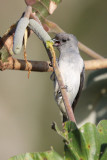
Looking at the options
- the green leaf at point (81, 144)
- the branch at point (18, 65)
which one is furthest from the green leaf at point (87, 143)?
the branch at point (18, 65)

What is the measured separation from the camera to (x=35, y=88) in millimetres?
4203

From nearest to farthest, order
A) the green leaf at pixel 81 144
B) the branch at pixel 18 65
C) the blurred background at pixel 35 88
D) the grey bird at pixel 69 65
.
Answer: the green leaf at pixel 81 144 < the branch at pixel 18 65 < the grey bird at pixel 69 65 < the blurred background at pixel 35 88

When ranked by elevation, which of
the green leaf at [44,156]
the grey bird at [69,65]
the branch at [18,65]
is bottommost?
the green leaf at [44,156]

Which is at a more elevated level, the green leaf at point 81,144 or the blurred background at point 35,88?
the blurred background at point 35,88

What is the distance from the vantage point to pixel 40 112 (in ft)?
13.9

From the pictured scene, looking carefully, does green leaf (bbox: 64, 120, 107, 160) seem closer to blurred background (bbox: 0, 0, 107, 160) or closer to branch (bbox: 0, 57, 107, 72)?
branch (bbox: 0, 57, 107, 72)

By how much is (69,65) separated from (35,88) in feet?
6.32

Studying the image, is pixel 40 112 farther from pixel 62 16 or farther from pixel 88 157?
pixel 88 157

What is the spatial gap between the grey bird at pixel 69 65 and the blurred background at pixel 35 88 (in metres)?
1.49

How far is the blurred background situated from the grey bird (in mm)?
1487

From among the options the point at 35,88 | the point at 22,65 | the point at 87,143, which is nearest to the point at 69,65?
the point at 22,65

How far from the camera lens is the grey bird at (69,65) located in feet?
7.56

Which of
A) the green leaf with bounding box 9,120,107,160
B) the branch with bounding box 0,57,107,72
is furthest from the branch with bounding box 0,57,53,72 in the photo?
the green leaf with bounding box 9,120,107,160

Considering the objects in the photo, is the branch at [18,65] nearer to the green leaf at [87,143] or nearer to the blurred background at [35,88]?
the green leaf at [87,143]
